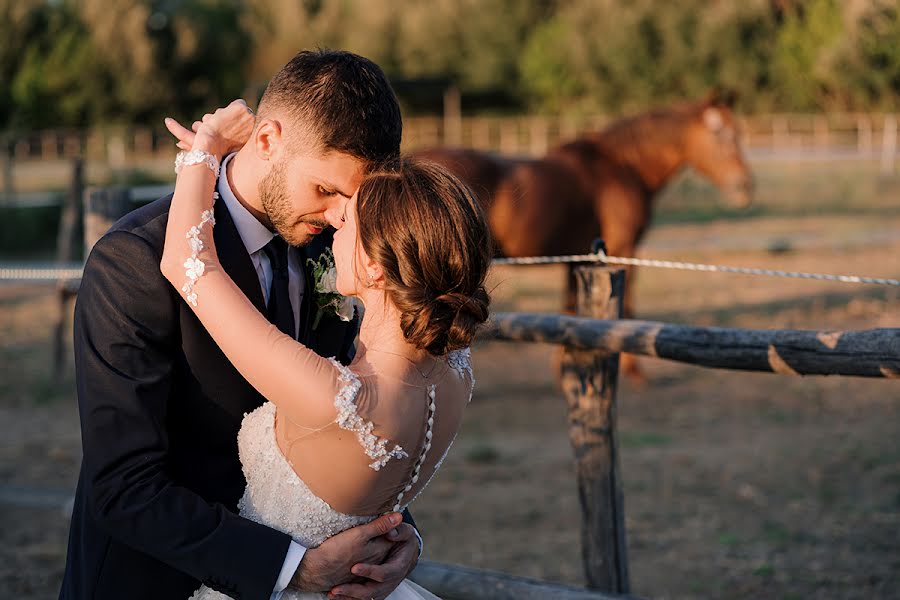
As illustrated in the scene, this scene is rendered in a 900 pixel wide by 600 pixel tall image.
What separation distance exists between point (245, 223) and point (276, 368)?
431 mm

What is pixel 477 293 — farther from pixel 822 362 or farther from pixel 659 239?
pixel 659 239

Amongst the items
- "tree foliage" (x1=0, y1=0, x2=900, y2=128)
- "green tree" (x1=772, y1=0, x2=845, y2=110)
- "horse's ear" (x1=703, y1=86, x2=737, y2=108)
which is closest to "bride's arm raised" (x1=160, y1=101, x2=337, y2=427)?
"horse's ear" (x1=703, y1=86, x2=737, y2=108)

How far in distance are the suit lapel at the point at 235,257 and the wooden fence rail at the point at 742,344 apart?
0.78 meters

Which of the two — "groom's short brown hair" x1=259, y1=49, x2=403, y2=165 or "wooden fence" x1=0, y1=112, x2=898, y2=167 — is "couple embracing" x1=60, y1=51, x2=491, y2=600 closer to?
"groom's short brown hair" x1=259, y1=49, x2=403, y2=165

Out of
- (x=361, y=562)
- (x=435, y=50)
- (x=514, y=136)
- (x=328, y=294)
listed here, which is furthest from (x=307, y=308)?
(x=435, y=50)

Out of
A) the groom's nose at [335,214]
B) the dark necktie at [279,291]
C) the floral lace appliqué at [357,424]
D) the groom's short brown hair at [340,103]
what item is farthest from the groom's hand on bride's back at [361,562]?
the groom's short brown hair at [340,103]

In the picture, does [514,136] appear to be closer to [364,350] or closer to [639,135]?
[639,135]

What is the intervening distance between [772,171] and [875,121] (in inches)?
209

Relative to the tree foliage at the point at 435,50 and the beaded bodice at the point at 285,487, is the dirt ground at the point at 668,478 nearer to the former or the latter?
the beaded bodice at the point at 285,487

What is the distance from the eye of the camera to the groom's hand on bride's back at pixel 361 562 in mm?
1802

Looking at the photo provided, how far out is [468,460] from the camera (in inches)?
243

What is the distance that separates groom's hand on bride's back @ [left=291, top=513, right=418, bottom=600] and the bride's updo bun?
1.23ft

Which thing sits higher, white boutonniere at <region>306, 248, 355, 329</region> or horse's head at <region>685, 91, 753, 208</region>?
horse's head at <region>685, 91, 753, 208</region>

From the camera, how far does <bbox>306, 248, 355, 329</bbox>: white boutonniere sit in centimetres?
199
